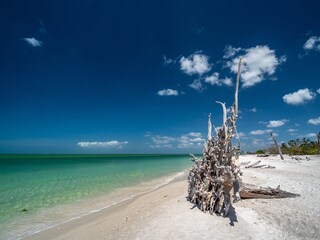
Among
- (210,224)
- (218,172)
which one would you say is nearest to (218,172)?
(218,172)

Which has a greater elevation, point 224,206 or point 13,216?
point 224,206

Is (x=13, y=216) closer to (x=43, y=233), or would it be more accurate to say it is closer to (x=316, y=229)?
(x=43, y=233)

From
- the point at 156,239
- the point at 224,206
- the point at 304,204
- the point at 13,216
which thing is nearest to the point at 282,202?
the point at 304,204

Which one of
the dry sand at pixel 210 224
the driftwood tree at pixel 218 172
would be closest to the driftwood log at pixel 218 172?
the driftwood tree at pixel 218 172

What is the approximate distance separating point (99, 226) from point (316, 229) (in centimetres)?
567

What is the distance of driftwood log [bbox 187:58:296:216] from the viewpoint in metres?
6.52

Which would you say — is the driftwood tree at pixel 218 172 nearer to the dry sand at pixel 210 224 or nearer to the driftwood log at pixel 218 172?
the driftwood log at pixel 218 172

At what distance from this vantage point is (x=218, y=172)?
6859 millimetres

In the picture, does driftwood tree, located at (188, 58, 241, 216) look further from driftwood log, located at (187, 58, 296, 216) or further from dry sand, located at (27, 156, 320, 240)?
dry sand, located at (27, 156, 320, 240)

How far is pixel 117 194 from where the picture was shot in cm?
1305

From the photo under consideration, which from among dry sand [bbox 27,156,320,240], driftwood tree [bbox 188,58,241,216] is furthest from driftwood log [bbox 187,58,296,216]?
dry sand [bbox 27,156,320,240]

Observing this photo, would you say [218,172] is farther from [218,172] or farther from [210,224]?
[210,224]

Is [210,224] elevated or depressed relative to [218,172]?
depressed

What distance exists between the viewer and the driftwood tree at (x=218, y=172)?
6.52m
